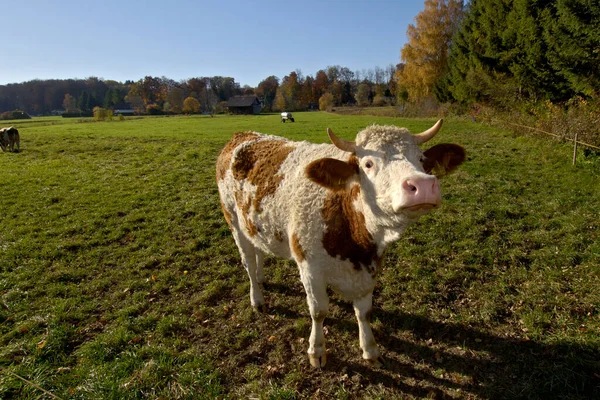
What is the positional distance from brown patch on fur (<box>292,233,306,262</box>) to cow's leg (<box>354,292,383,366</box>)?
0.85m

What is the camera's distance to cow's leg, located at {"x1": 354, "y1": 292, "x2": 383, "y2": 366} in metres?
3.76

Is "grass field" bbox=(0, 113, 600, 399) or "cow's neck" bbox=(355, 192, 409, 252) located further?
"grass field" bbox=(0, 113, 600, 399)

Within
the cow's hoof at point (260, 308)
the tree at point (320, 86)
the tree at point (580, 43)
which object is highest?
the tree at point (320, 86)

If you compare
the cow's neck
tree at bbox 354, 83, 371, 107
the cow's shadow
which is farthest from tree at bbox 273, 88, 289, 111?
the cow's neck

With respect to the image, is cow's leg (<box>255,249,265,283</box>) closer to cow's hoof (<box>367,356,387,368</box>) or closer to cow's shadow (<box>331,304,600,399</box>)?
cow's shadow (<box>331,304,600,399</box>)

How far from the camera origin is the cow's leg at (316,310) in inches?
140

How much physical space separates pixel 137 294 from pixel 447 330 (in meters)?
4.60

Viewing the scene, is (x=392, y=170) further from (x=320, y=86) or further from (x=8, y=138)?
(x=320, y=86)

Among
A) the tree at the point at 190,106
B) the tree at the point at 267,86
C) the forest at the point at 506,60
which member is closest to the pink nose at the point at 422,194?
the forest at the point at 506,60

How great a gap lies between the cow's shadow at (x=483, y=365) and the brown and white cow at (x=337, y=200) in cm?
35

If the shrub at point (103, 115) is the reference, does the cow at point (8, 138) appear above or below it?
below

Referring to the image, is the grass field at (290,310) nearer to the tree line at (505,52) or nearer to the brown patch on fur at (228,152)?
the brown patch on fur at (228,152)

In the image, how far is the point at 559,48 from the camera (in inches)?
627

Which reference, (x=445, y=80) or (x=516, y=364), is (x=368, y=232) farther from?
(x=445, y=80)
